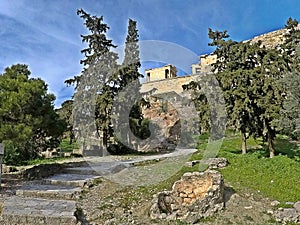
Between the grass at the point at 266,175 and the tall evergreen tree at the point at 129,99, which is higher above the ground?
the tall evergreen tree at the point at 129,99

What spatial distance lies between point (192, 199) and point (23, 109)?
5364mm

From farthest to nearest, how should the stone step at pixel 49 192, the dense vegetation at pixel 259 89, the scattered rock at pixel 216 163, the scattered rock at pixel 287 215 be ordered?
the scattered rock at pixel 216 163 < the dense vegetation at pixel 259 89 < the stone step at pixel 49 192 < the scattered rock at pixel 287 215

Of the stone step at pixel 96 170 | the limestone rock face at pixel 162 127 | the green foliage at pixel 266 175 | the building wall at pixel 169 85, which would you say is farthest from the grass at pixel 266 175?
the building wall at pixel 169 85

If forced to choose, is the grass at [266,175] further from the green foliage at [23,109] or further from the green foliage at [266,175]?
the green foliage at [23,109]

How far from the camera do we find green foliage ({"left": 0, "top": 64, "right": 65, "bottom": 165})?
8.76m

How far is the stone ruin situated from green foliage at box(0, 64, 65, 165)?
4158 mm

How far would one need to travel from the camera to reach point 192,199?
7.75 metres

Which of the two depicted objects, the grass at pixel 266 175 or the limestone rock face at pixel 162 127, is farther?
the limestone rock face at pixel 162 127

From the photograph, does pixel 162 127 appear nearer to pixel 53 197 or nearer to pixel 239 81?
pixel 239 81

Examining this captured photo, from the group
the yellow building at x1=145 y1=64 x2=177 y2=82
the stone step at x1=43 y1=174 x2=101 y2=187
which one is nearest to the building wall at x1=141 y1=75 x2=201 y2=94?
the yellow building at x1=145 y1=64 x2=177 y2=82

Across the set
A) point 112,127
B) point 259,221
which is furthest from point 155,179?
point 112,127

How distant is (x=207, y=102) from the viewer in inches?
560

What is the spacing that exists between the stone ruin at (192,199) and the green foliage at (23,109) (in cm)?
416

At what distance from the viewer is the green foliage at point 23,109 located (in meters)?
8.76
